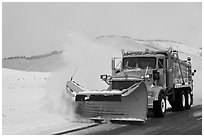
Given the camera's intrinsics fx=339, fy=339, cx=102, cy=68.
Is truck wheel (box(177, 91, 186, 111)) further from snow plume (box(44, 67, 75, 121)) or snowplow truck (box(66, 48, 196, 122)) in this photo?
snow plume (box(44, 67, 75, 121))

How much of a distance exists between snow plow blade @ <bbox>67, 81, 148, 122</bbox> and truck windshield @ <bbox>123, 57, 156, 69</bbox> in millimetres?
2138

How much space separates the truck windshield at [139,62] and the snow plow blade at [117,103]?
84.2 inches

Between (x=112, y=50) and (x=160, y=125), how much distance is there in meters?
12.2

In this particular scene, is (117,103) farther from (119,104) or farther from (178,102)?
(178,102)

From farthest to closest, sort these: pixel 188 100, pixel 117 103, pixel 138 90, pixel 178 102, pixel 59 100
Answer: pixel 188 100 < pixel 178 102 < pixel 59 100 < pixel 117 103 < pixel 138 90

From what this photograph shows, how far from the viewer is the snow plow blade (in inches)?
415

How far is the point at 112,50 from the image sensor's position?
22.1 metres

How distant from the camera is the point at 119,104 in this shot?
10773 millimetres

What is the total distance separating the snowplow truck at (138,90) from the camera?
34.9 feet

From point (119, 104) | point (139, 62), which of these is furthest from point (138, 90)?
point (139, 62)

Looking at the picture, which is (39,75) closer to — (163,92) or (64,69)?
(64,69)

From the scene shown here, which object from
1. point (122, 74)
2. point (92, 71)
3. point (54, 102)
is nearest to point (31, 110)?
point (54, 102)

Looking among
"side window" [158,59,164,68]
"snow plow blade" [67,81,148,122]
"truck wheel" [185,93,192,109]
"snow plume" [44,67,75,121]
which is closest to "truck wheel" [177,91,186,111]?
"truck wheel" [185,93,192,109]

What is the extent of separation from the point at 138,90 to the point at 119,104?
0.75 m
